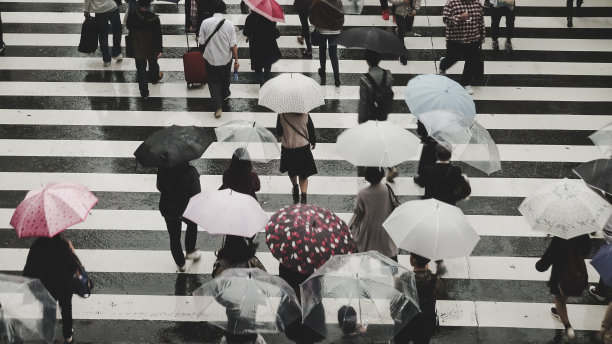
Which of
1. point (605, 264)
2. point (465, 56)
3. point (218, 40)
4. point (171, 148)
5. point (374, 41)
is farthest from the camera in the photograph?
point (465, 56)

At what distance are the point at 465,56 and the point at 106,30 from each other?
18.7 feet

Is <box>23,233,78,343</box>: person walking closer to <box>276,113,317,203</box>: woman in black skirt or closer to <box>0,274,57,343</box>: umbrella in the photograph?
<box>0,274,57,343</box>: umbrella

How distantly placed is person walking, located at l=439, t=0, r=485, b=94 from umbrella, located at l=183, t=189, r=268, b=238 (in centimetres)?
561

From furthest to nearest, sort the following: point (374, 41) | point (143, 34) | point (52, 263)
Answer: point (143, 34) < point (374, 41) < point (52, 263)

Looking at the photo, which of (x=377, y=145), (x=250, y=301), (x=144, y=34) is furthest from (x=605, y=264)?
(x=144, y=34)

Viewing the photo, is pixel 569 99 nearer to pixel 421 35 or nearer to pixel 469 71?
pixel 469 71

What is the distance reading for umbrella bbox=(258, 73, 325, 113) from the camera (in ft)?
28.2

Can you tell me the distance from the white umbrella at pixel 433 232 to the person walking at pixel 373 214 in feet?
2.19

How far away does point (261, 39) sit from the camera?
11398 millimetres

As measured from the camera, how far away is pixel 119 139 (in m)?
11.1

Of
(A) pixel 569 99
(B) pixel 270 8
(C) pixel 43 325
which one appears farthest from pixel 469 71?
(C) pixel 43 325

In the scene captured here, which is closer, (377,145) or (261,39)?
(377,145)

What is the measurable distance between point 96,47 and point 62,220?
641 centimetres

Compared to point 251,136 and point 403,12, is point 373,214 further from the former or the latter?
point 403,12
